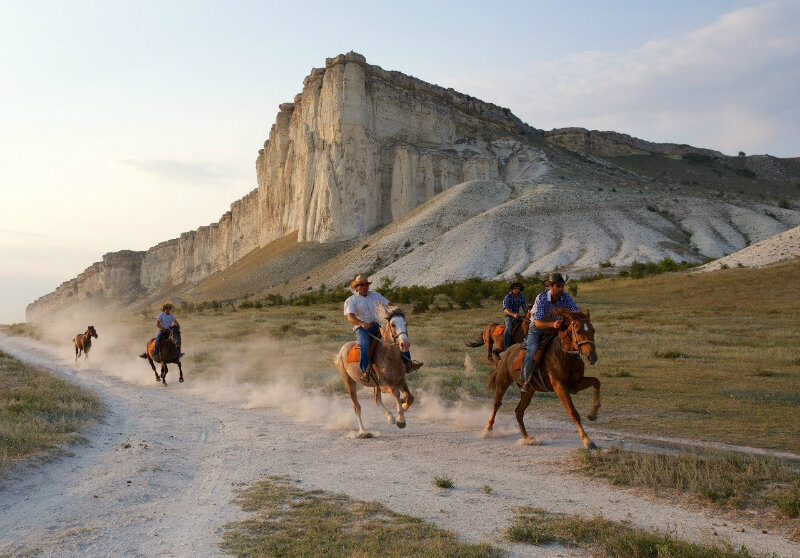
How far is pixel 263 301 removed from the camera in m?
70.6

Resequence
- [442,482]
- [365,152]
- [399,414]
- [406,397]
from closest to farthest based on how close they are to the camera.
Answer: [442,482] → [399,414] → [406,397] → [365,152]

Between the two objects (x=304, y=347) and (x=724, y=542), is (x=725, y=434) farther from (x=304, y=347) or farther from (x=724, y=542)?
(x=304, y=347)

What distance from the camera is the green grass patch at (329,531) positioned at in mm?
5586

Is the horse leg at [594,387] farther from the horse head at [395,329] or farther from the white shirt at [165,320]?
the white shirt at [165,320]

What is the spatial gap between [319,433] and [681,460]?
5941 mm

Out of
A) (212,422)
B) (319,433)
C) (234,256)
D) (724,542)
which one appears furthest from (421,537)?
(234,256)

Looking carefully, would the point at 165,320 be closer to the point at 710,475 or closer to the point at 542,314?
the point at 542,314

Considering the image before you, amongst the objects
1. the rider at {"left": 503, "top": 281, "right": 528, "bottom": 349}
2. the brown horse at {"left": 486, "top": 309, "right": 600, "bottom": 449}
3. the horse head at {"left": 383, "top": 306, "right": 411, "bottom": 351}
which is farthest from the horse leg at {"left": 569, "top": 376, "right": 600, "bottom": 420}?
the rider at {"left": 503, "top": 281, "right": 528, "bottom": 349}

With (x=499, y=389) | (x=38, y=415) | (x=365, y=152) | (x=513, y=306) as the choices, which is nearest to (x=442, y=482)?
(x=499, y=389)

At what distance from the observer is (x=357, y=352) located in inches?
448

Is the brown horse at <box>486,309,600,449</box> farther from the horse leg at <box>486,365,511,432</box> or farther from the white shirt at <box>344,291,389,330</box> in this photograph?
the white shirt at <box>344,291,389,330</box>

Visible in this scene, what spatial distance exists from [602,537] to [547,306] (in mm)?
4140

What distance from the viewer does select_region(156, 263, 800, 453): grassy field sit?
12.2 meters

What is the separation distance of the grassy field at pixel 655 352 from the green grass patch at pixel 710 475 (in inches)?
84.7
